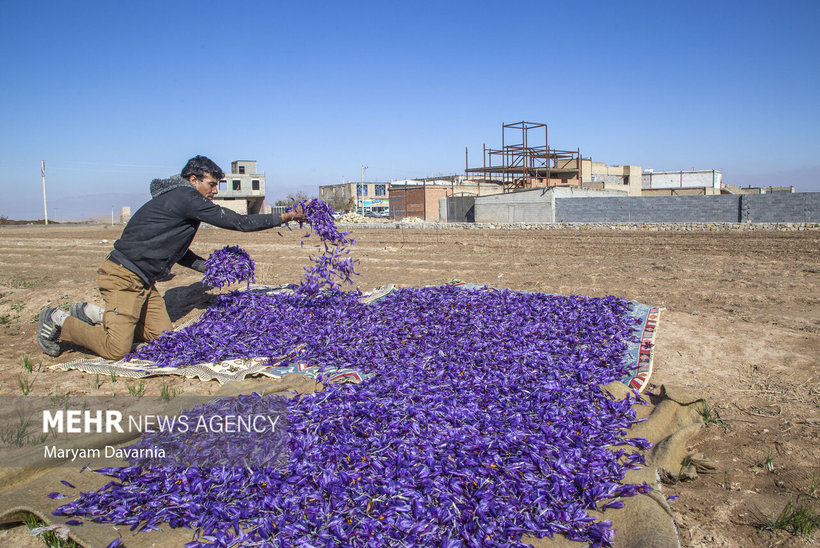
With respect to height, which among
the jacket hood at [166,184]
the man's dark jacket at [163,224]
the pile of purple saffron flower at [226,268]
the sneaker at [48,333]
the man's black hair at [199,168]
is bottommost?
the sneaker at [48,333]

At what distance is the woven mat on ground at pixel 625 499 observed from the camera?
2284 millimetres

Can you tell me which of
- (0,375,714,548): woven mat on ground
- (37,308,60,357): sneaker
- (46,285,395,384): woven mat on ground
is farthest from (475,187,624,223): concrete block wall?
(37,308,60,357): sneaker

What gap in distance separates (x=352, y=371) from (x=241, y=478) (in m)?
1.60

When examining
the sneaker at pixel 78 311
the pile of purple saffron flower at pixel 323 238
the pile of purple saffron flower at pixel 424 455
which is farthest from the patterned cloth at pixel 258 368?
the pile of purple saffron flower at pixel 323 238

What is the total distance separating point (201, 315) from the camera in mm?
5754

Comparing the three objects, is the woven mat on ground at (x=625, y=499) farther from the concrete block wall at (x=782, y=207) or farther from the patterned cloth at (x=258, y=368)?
the concrete block wall at (x=782, y=207)

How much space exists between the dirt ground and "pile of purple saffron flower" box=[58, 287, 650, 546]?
47 centimetres

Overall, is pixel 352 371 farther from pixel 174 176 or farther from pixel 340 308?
pixel 174 176

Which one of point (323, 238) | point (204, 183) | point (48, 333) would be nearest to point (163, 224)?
point (204, 183)

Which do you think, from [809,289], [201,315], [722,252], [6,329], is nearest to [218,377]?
[201,315]

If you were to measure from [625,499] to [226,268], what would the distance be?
174 inches

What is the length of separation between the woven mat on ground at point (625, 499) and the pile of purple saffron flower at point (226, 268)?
272 cm

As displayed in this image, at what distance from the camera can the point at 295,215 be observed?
520cm

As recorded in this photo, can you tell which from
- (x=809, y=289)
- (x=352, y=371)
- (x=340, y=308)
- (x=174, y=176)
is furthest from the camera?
(x=809, y=289)
